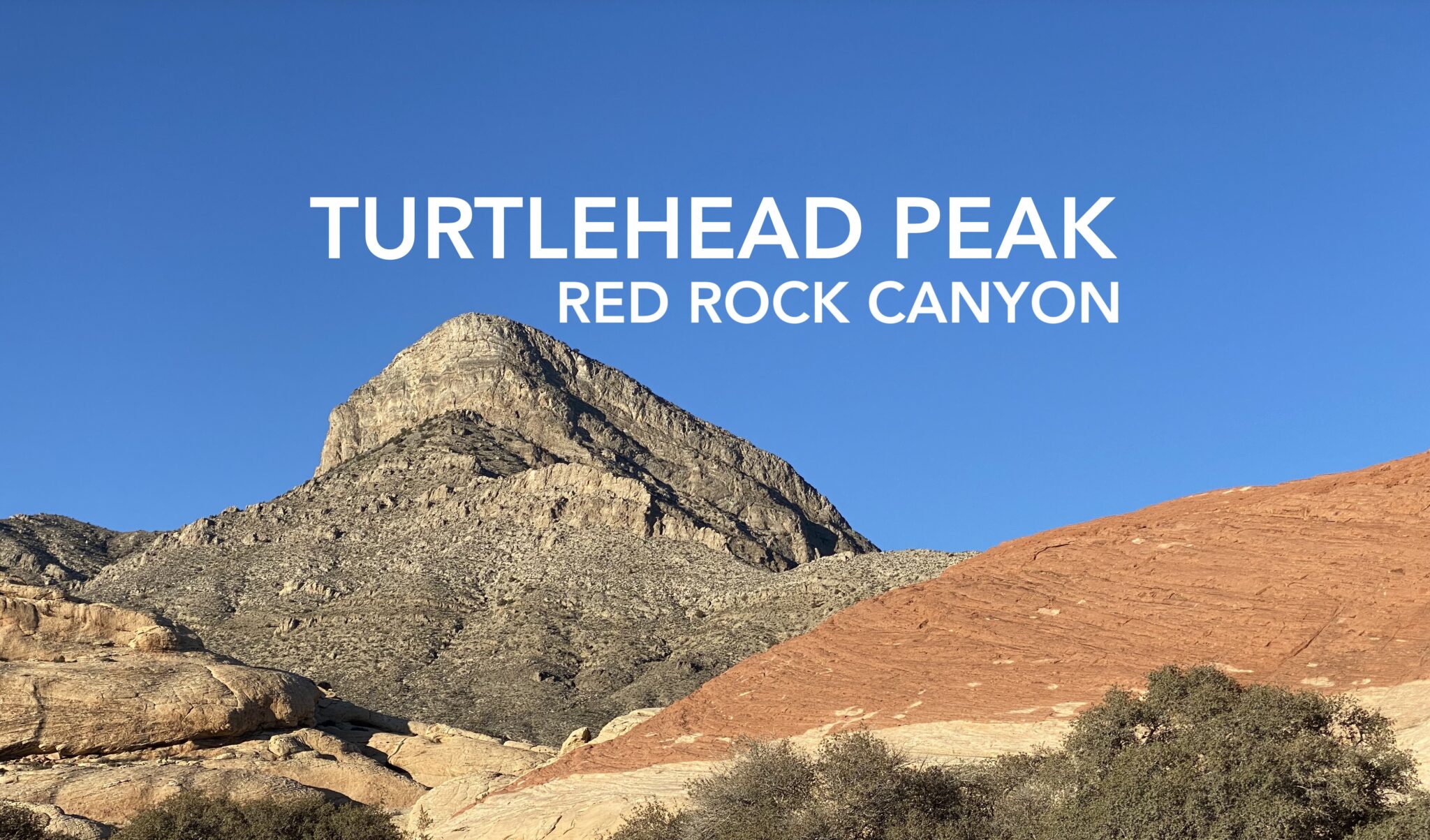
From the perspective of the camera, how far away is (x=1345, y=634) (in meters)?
28.4

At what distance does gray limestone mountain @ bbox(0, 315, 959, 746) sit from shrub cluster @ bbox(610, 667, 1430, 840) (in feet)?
129

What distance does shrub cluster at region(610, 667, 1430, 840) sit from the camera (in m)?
21.4

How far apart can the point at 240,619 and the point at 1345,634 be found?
7192 cm

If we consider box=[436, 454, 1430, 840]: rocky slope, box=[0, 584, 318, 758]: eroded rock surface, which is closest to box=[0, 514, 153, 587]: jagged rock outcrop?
box=[0, 584, 318, 758]: eroded rock surface

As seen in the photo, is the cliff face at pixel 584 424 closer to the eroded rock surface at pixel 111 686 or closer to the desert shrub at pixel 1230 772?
the eroded rock surface at pixel 111 686

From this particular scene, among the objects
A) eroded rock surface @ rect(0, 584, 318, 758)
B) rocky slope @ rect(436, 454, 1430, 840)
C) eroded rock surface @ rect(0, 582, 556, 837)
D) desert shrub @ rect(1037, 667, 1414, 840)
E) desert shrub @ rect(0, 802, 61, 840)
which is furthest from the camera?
eroded rock surface @ rect(0, 584, 318, 758)

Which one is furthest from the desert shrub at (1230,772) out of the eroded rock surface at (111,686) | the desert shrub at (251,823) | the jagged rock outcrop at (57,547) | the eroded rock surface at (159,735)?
the jagged rock outcrop at (57,547)

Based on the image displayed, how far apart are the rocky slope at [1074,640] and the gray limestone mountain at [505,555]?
3306 cm

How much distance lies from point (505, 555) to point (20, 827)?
227ft

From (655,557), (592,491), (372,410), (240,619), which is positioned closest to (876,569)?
(655,557)

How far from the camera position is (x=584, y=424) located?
13388cm

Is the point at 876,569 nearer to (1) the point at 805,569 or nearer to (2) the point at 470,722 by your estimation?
(1) the point at 805,569

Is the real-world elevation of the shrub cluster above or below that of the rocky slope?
below

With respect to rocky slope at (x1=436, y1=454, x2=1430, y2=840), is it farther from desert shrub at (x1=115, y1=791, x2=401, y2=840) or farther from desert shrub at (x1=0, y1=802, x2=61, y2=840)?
desert shrub at (x1=0, y1=802, x2=61, y2=840)
